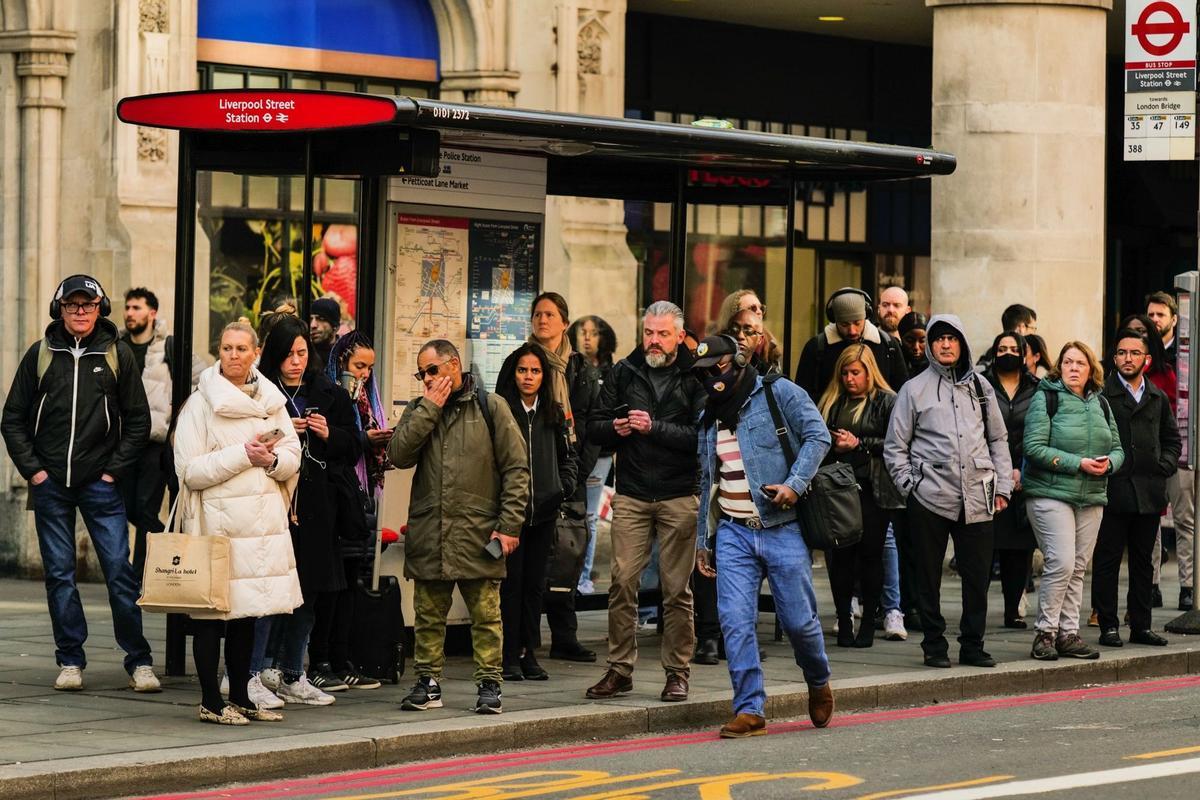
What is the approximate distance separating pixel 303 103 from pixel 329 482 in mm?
1762

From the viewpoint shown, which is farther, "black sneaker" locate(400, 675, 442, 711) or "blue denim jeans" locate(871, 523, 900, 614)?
"blue denim jeans" locate(871, 523, 900, 614)

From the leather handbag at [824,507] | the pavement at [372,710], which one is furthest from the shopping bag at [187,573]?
the leather handbag at [824,507]

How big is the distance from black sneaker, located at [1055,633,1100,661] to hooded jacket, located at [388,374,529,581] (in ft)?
12.6

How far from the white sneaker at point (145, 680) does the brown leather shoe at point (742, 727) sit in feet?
8.82

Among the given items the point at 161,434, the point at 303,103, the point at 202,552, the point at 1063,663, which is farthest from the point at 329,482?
the point at 1063,663

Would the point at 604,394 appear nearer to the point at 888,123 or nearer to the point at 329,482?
the point at 329,482

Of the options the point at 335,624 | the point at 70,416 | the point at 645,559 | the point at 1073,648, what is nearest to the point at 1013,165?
the point at 1073,648

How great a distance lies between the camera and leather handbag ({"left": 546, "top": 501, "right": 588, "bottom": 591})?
11.7 meters

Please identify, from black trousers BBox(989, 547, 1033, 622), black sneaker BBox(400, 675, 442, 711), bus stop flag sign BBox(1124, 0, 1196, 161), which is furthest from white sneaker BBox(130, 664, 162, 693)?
bus stop flag sign BBox(1124, 0, 1196, 161)

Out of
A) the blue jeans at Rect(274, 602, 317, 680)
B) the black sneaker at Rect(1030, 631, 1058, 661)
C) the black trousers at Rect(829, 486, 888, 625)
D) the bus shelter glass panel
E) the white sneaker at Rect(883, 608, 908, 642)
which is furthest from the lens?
the bus shelter glass panel

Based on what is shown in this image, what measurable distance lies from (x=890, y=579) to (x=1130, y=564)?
4.68ft

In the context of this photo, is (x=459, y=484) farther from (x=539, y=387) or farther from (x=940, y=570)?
(x=940, y=570)

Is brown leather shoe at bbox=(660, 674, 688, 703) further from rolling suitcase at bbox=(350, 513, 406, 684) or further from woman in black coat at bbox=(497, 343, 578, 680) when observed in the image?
rolling suitcase at bbox=(350, 513, 406, 684)

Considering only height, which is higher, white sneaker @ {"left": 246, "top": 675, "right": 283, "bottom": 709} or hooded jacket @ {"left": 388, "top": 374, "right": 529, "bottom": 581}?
hooded jacket @ {"left": 388, "top": 374, "right": 529, "bottom": 581}
